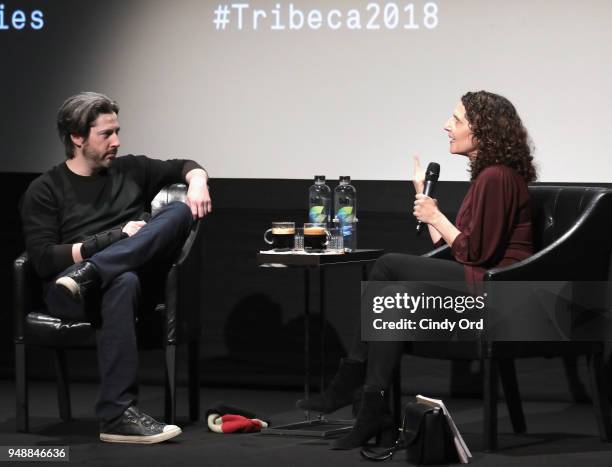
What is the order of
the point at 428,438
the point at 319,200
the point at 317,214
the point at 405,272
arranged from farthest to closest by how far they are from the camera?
1. the point at 319,200
2. the point at 317,214
3. the point at 405,272
4. the point at 428,438

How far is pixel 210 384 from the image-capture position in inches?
208

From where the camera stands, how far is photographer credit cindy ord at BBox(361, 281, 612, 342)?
149 inches

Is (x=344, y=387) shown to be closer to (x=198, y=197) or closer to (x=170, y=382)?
(x=170, y=382)

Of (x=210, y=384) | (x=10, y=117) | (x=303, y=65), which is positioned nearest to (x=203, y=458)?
(x=210, y=384)

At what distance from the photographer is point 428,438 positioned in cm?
357

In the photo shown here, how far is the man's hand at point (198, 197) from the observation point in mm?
4223

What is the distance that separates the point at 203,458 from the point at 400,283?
86 cm

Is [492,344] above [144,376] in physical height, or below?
above

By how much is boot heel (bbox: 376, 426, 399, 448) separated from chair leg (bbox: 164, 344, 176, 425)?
775 millimetres

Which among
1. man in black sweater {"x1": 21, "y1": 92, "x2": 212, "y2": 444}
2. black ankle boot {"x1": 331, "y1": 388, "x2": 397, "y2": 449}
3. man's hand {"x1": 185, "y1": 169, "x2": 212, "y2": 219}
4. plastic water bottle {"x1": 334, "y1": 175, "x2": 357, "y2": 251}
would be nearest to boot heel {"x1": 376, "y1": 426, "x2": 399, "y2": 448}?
black ankle boot {"x1": 331, "y1": 388, "x2": 397, "y2": 449}

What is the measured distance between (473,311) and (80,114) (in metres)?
1.58

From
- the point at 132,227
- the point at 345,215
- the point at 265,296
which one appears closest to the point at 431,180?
the point at 345,215

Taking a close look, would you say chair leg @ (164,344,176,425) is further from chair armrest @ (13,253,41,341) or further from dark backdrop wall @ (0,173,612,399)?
dark backdrop wall @ (0,173,612,399)

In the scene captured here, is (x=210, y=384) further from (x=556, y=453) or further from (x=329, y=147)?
(x=556, y=453)
